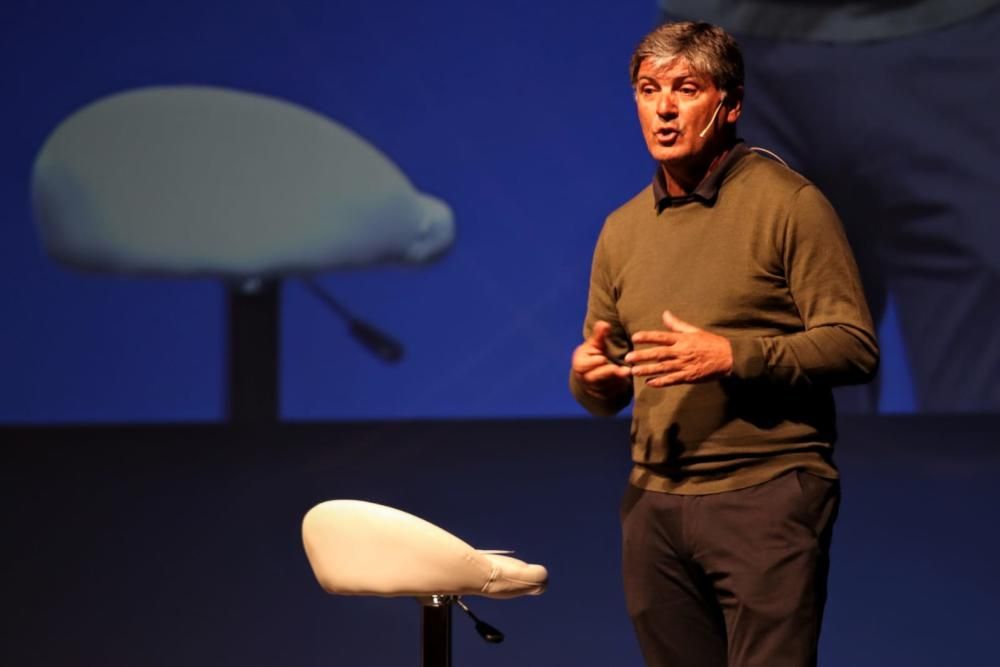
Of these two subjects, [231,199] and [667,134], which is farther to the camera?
[231,199]

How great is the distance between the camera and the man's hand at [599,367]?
5.62 feet

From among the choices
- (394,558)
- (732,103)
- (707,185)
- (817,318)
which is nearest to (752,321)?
(817,318)

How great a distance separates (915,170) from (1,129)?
100 inches

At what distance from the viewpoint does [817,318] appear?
5.25ft

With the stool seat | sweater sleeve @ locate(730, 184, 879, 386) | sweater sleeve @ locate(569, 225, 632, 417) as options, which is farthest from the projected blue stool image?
sweater sleeve @ locate(730, 184, 879, 386)

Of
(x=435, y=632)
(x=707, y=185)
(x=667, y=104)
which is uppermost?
(x=667, y=104)

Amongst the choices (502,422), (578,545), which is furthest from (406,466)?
(578,545)

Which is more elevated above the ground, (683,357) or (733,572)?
(683,357)

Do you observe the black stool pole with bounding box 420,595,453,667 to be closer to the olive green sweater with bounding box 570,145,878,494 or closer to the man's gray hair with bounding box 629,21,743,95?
the olive green sweater with bounding box 570,145,878,494

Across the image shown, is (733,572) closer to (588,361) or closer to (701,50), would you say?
(588,361)

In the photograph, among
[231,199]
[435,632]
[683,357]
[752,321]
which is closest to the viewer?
[683,357]

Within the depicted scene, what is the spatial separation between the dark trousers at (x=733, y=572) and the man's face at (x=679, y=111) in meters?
0.43

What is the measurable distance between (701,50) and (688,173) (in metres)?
0.16

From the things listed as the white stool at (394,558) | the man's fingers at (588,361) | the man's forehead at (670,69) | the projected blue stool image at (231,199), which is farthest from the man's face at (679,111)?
the projected blue stool image at (231,199)
